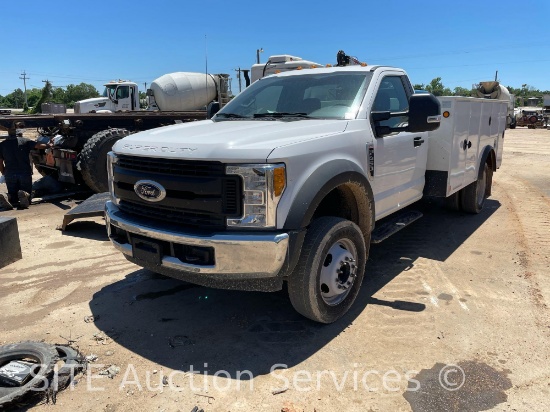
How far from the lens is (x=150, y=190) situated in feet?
10.7

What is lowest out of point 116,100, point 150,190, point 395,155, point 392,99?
point 150,190

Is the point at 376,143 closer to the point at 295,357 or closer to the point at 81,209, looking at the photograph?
the point at 295,357

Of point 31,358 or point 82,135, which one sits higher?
point 82,135

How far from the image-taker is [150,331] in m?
3.55

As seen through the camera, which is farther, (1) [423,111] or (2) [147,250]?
(1) [423,111]

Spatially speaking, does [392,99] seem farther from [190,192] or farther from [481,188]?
[481,188]

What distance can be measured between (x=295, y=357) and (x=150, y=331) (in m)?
1.21

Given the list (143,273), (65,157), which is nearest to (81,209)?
(143,273)

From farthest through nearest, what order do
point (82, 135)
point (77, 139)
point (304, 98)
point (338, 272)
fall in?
Answer: point (82, 135) < point (77, 139) < point (304, 98) < point (338, 272)

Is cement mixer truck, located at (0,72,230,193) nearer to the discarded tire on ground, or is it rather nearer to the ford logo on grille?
the ford logo on grille

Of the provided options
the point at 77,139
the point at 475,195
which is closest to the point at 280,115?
the point at 475,195

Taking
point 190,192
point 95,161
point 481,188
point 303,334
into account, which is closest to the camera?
point 190,192

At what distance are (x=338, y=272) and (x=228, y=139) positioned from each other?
4.57 feet

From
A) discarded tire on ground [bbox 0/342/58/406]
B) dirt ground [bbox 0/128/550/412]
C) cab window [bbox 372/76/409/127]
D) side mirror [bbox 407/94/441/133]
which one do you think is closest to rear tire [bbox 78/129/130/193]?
dirt ground [bbox 0/128/550/412]
